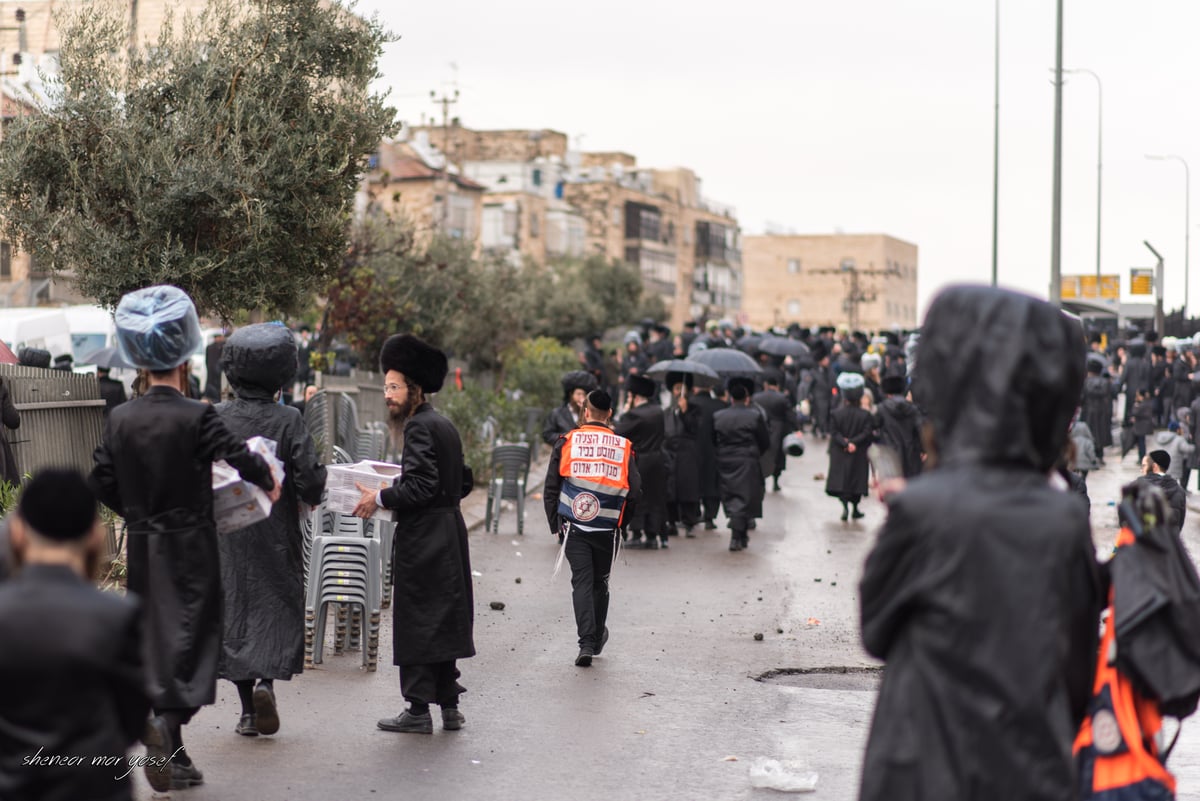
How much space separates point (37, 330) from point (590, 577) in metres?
20.1

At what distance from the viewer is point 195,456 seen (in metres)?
7.05

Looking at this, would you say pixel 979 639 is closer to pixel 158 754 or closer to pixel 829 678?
pixel 158 754

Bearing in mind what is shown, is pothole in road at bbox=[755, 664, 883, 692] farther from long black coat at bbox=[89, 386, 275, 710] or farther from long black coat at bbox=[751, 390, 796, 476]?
long black coat at bbox=[751, 390, 796, 476]

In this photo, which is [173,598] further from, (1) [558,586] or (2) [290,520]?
(1) [558,586]

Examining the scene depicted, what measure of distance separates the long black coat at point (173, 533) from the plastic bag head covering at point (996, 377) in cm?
360

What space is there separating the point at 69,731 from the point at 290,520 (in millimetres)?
3968

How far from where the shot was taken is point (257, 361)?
8.21m

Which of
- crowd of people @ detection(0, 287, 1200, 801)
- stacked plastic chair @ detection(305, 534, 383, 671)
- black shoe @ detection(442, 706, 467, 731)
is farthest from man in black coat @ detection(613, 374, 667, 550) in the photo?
black shoe @ detection(442, 706, 467, 731)

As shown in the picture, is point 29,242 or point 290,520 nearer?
point 290,520


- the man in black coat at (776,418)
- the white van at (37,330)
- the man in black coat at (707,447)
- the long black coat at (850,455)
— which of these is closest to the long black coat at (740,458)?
the man in black coat at (707,447)

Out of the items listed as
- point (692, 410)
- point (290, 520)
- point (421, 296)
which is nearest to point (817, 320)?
point (421, 296)

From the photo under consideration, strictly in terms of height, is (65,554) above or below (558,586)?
above

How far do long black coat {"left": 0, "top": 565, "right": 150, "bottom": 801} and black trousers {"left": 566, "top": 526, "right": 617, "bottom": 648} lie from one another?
21.8ft

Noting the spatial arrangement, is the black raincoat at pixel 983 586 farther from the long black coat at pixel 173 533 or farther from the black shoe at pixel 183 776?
the black shoe at pixel 183 776
